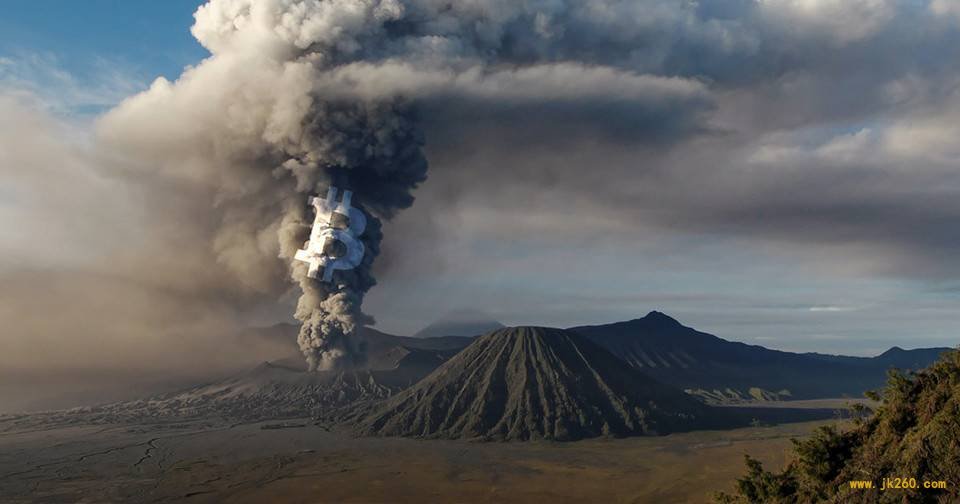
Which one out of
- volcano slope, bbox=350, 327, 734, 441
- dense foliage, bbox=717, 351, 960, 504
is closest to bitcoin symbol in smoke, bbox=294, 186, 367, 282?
volcano slope, bbox=350, 327, 734, 441

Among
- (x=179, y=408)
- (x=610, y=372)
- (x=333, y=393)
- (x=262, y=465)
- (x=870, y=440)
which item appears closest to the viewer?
(x=870, y=440)

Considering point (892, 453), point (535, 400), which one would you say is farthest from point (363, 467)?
point (892, 453)

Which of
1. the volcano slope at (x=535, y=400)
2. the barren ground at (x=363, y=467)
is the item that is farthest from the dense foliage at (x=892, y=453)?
the volcano slope at (x=535, y=400)

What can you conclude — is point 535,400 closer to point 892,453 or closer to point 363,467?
point 363,467

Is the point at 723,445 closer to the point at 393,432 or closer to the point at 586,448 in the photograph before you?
the point at 586,448

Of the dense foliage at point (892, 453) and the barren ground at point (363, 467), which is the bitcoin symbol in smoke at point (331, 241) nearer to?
the barren ground at point (363, 467)

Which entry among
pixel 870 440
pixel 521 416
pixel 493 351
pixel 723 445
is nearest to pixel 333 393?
pixel 493 351
